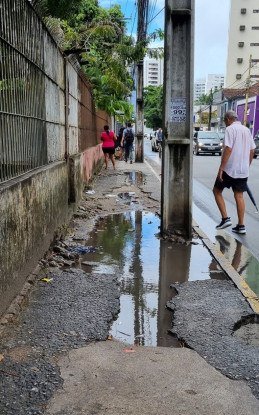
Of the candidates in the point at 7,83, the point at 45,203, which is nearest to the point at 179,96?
the point at 45,203

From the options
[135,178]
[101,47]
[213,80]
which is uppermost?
[213,80]

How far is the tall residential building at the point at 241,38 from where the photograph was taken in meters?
92.9

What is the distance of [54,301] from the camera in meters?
4.26

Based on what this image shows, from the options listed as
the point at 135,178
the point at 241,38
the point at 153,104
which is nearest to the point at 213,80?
the point at 241,38

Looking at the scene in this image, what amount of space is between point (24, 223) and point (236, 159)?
415 centimetres

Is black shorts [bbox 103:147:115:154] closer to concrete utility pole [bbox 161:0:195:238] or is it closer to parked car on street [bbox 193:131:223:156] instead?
concrete utility pole [bbox 161:0:195:238]

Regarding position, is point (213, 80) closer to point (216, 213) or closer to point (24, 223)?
point (216, 213)

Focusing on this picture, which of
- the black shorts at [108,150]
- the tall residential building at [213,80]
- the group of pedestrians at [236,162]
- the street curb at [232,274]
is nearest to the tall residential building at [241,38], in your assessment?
the tall residential building at [213,80]

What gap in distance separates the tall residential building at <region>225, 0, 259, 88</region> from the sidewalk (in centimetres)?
9383

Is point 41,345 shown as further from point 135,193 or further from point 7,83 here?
point 135,193

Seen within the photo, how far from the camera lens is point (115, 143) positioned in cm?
1905

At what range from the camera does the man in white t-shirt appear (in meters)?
7.28

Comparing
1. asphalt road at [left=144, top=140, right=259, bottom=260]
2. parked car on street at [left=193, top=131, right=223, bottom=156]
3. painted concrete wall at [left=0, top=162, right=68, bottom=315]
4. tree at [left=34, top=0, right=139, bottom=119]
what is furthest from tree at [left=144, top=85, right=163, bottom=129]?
painted concrete wall at [left=0, top=162, right=68, bottom=315]

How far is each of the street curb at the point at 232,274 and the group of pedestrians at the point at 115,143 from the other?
10540mm
